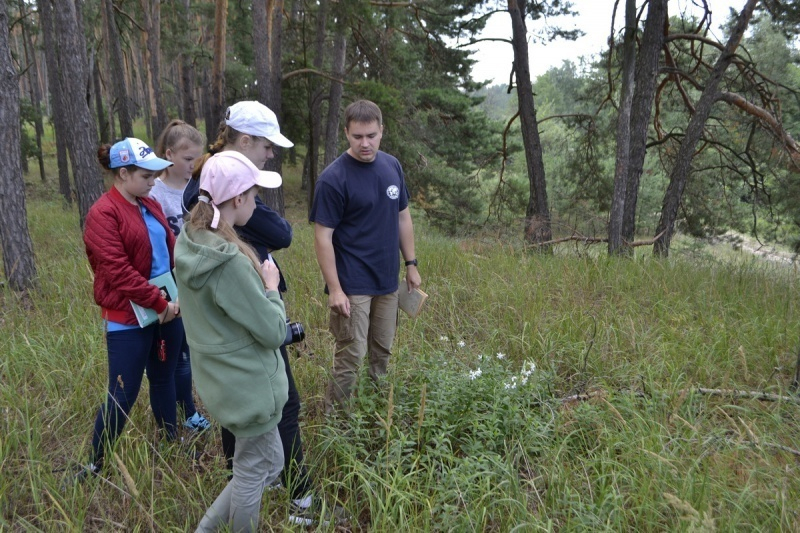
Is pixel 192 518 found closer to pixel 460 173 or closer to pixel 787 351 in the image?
pixel 787 351

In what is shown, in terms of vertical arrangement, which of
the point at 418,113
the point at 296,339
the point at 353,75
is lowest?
the point at 296,339

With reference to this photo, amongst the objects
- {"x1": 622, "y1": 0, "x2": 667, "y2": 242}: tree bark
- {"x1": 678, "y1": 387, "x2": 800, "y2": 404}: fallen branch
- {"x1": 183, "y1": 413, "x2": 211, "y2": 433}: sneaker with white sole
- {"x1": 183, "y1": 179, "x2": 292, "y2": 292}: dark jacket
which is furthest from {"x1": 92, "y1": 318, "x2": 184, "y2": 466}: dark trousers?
{"x1": 622, "y1": 0, "x2": 667, "y2": 242}: tree bark

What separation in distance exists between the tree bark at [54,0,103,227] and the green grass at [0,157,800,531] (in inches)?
127

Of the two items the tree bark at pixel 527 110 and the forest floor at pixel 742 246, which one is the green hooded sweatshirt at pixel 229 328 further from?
the tree bark at pixel 527 110

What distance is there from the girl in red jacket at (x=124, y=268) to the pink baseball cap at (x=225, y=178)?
81cm

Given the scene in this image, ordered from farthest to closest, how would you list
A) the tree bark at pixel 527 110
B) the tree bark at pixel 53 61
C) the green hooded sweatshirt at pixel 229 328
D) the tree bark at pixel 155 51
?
the tree bark at pixel 155 51, the tree bark at pixel 53 61, the tree bark at pixel 527 110, the green hooded sweatshirt at pixel 229 328

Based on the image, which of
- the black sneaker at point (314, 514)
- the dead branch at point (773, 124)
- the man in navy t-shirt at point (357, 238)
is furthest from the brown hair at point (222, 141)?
the dead branch at point (773, 124)

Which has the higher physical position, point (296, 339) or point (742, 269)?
point (296, 339)

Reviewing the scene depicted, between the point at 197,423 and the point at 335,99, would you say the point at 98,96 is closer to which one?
the point at 335,99

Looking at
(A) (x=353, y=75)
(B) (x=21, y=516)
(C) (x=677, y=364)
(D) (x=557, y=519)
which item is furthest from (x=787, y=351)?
(A) (x=353, y=75)

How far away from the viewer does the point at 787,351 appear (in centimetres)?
385

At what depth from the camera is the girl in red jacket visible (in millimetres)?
2582

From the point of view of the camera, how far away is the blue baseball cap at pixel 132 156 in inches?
102

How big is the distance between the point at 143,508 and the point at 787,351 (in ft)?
13.7
